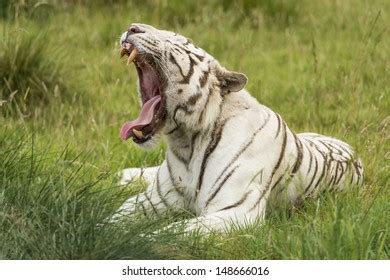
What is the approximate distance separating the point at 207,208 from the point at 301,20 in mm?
5258

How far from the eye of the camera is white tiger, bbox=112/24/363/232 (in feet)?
21.3

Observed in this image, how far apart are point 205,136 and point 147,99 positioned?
36 cm

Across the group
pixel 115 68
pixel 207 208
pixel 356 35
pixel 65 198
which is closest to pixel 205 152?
pixel 207 208

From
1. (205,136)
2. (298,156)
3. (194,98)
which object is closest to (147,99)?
(194,98)

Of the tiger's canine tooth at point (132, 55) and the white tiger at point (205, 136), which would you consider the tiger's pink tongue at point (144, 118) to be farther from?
the tiger's canine tooth at point (132, 55)

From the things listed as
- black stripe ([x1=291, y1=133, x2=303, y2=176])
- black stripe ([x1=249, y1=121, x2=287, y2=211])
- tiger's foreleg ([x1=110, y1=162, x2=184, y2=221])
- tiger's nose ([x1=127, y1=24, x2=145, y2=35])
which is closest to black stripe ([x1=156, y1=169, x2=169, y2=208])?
tiger's foreleg ([x1=110, y1=162, x2=184, y2=221])

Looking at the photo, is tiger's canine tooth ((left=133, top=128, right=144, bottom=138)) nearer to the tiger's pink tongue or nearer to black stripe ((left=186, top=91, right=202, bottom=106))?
the tiger's pink tongue

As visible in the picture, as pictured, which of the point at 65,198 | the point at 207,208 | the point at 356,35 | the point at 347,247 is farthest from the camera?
the point at 356,35

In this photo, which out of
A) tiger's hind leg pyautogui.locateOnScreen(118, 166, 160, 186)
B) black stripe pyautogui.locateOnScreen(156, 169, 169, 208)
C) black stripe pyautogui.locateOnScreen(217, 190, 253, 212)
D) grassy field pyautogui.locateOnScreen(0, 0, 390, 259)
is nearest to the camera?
grassy field pyautogui.locateOnScreen(0, 0, 390, 259)

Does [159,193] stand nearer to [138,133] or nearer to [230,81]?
[138,133]

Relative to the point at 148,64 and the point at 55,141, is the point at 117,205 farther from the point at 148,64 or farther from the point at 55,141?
the point at 55,141

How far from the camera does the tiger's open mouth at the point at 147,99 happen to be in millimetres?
6516

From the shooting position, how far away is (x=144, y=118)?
6.51 meters

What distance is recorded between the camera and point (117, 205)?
6.35 m
